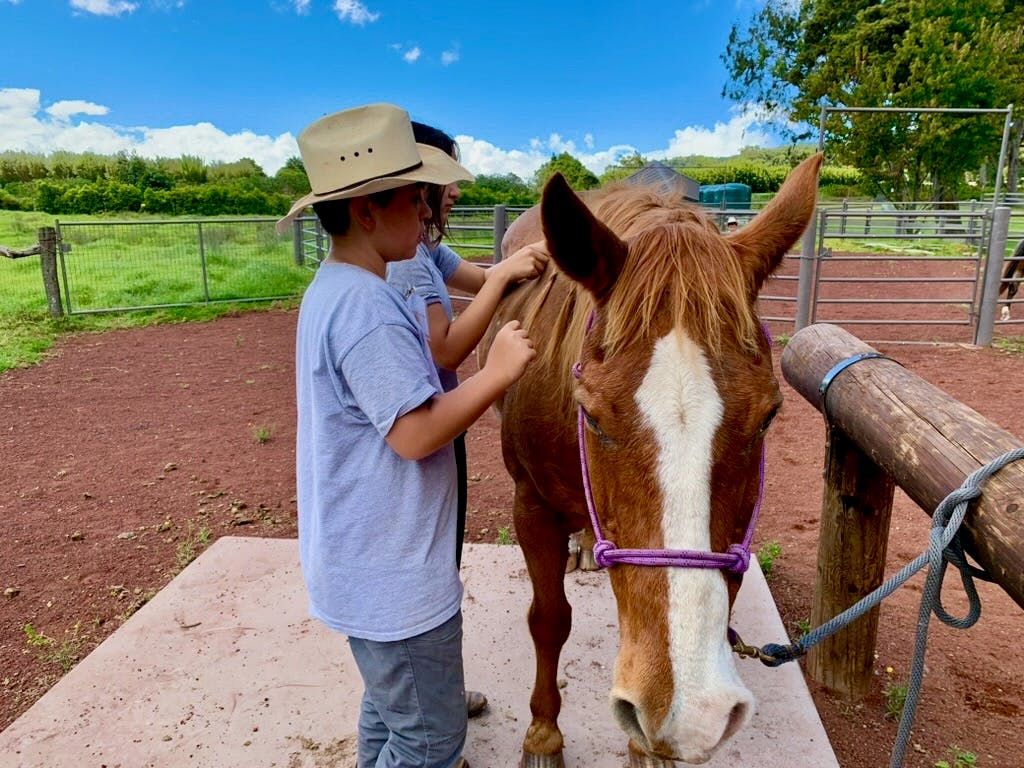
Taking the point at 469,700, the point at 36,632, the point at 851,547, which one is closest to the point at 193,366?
the point at 36,632

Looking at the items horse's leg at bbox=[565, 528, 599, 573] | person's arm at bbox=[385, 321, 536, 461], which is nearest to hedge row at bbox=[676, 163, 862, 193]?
horse's leg at bbox=[565, 528, 599, 573]

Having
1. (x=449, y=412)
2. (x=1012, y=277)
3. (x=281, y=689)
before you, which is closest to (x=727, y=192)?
(x=1012, y=277)

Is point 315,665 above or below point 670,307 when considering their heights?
below

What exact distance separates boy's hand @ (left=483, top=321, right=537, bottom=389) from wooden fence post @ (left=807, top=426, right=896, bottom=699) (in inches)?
61.3

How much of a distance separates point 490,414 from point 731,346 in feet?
17.1

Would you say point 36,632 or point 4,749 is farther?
point 36,632

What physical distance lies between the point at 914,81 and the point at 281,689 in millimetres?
25982

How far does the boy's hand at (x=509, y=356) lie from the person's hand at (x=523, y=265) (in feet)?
1.44

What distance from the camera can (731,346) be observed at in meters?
1.36

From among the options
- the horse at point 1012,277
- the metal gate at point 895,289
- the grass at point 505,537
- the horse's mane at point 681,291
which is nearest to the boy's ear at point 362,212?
the horse's mane at point 681,291

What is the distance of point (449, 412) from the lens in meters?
1.42

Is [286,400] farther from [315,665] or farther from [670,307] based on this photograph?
[670,307]

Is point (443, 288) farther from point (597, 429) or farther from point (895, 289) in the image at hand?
point (895, 289)

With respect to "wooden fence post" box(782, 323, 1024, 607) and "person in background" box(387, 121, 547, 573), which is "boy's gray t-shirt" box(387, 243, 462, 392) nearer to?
"person in background" box(387, 121, 547, 573)
